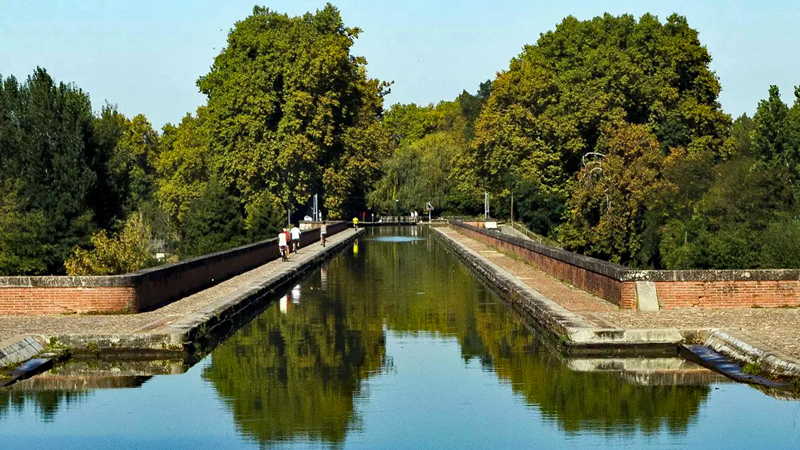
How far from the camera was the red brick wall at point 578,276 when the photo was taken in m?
19.0

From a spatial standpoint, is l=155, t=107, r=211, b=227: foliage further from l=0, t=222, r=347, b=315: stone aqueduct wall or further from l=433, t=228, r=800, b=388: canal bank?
l=433, t=228, r=800, b=388: canal bank

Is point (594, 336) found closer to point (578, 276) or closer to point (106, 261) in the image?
point (578, 276)

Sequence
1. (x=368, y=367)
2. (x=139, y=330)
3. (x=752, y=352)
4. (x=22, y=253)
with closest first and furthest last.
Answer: (x=752, y=352) < (x=368, y=367) < (x=139, y=330) < (x=22, y=253)

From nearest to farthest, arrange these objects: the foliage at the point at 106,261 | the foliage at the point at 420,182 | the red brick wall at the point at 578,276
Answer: the red brick wall at the point at 578,276 → the foliage at the point at 106,261 → the foliage at the point at 420,182

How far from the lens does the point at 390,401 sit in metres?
11.4

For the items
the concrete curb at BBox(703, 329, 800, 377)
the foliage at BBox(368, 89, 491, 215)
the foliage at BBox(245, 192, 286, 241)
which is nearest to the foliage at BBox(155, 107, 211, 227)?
the foliage at BBox(368, 89, 491, 215)

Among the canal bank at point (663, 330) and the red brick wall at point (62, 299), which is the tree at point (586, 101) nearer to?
the canal bank at point (663, 330)

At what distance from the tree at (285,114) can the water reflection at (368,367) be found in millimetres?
45580

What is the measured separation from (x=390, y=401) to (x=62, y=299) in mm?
8858

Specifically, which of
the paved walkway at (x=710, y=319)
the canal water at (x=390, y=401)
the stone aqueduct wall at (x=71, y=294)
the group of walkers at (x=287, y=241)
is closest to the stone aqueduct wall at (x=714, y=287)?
the paved walkway at (x=710, y=319)

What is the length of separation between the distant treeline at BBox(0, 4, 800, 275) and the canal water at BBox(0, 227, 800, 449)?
31.3 ft

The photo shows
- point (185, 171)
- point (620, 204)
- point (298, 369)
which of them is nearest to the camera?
point (298, 369)

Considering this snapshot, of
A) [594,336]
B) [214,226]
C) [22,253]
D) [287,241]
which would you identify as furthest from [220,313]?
[214,226]

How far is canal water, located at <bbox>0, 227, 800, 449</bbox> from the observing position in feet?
31.6
